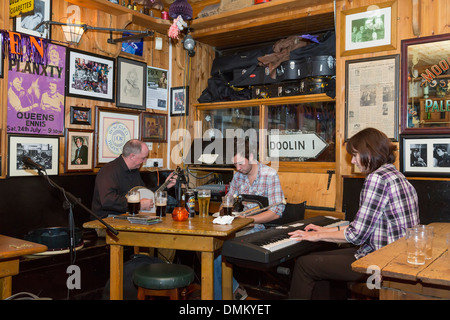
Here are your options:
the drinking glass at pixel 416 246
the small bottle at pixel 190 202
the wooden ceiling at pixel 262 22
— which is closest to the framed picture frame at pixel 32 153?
the small bottle at pixel 190 202

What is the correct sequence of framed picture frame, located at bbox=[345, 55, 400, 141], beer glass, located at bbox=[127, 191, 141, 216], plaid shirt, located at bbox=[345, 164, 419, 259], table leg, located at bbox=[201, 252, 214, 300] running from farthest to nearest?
framed picture frame, located at bbox=[345, 55, 400, 141] → beer glass, located at bbox=[127, 191, 141, 216] → table leg, located at bbox=[201, 252, 214, 300] → plaid shirt, located at bbox=[345, 164, 419, 259]

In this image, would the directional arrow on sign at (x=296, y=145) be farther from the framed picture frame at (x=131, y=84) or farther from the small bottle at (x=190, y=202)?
the small bottle at (x=190, y=202)

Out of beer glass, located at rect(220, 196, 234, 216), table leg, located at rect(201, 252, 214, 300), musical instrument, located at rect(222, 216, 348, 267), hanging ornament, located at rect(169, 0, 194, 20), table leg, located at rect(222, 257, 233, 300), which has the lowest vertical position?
table leg, located at rect(222, 257, 233, 300)

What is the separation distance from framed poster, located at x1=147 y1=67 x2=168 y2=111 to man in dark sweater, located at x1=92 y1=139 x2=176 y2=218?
3.81 feet

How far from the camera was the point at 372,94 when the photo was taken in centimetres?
363

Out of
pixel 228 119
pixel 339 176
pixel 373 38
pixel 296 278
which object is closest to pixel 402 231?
pixel 296 278

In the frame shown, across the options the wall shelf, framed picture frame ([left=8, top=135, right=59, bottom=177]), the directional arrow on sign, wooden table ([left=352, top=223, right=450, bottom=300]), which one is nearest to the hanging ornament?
the wall shelf

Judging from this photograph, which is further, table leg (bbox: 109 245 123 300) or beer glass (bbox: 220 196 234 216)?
beer glass (bbox: 220 196 234 216)

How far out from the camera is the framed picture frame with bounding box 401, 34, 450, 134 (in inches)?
129

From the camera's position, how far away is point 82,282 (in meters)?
3.45

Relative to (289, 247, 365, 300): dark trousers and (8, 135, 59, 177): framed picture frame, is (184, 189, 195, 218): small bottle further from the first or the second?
(8, 135, 59, 177): framed picture frame

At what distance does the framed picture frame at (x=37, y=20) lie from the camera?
340 cm

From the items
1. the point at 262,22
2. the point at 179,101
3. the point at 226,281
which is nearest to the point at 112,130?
the point at 179,101

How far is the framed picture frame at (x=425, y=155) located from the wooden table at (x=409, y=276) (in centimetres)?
162
